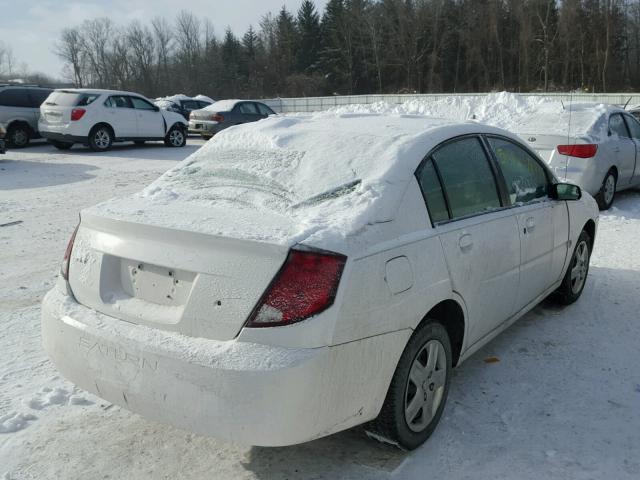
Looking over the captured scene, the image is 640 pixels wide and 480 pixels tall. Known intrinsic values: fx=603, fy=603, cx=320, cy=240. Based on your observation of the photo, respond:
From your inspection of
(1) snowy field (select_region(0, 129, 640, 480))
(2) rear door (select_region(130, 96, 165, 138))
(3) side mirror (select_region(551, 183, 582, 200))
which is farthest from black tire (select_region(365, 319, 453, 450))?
(2) rear door (select_region(130, 96, 165, 138))

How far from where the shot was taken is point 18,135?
17297mm

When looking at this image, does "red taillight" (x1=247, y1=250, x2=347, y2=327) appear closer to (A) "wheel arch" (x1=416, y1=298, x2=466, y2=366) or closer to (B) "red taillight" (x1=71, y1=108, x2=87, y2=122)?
(A) "wheel arch" (x1=416, y1=298, x2=466, y2=366)

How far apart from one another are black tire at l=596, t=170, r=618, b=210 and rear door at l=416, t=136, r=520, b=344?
599 centimetres

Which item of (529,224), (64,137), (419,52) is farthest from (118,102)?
(419,52)

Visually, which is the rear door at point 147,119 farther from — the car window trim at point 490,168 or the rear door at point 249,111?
the car window trim at point 490,168

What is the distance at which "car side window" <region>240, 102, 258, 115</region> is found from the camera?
20.8m

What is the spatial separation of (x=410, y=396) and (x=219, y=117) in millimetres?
18196

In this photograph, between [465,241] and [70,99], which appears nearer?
[465,241]

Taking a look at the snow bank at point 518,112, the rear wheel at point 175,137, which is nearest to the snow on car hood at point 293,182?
the snow bank at point 518,112

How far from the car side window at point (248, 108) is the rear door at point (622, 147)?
13.4 meters

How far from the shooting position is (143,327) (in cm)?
266

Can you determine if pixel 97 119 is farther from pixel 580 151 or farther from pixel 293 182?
pixel 293 182

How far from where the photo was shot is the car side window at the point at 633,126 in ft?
33.4

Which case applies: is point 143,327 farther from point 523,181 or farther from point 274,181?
point 523,181
